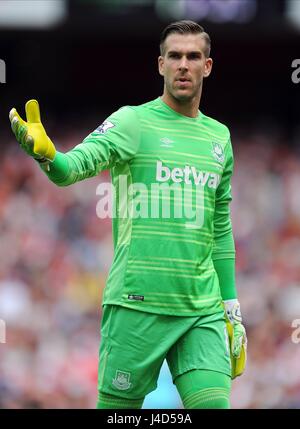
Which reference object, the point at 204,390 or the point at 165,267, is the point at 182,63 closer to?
the point at 165,267

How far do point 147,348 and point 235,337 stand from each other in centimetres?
52

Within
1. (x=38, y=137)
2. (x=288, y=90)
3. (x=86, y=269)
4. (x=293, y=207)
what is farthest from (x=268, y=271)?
(x=38, y=137)

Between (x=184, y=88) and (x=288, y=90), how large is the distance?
33.4 feet

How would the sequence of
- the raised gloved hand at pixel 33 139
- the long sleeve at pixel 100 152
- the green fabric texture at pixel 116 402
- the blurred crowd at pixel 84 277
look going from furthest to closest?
the blurred crowd at pixel 84 277 → the green fabric texture at pixel 116 402 → the long sleeve at pixel 100 152 → the raised gloved hand at pixel 33 139

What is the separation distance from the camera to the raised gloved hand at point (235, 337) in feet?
17.1

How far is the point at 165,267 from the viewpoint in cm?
Result: 491

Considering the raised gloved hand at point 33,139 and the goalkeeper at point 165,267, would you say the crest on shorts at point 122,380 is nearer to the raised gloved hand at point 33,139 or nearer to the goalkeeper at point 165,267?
the goalkeeper at point 165,267

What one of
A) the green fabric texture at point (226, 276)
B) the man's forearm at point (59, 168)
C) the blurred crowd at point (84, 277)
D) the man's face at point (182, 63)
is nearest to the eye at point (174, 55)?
the man's face at point (182, 63)

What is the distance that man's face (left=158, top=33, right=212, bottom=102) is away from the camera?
5012 millimetres

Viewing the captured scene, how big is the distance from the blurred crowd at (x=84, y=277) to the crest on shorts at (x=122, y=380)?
4.68 m

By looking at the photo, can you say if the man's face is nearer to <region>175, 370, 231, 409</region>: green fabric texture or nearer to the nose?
the nose
